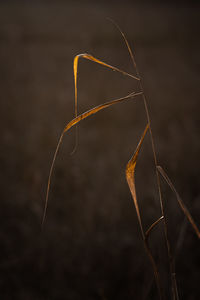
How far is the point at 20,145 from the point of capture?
7.36ft

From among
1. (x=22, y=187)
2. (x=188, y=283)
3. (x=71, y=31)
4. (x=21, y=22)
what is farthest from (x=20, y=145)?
(x=21, y=22)

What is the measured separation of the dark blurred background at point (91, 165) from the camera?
125 cm

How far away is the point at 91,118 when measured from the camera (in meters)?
2.74

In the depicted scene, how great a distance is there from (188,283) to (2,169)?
1327 mm

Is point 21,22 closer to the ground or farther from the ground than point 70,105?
farther from the ground

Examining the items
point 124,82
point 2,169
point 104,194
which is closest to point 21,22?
point 124,82

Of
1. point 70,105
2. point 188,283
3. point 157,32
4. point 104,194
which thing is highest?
point 157,32

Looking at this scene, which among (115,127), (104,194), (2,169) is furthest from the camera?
(115,127)

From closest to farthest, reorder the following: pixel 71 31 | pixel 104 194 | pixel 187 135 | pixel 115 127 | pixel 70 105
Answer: pixel 104 194 → pixel 187 135 → pixel 115 127 → pixel 70 105 → pixel 71 31

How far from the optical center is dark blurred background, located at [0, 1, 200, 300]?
1.25 m

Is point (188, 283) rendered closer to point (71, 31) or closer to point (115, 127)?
point (115, 127)

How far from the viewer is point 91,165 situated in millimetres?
2113

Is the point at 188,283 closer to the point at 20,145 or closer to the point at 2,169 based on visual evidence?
the point at 2,169

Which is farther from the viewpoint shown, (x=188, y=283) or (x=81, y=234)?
(x=81, y=234)
